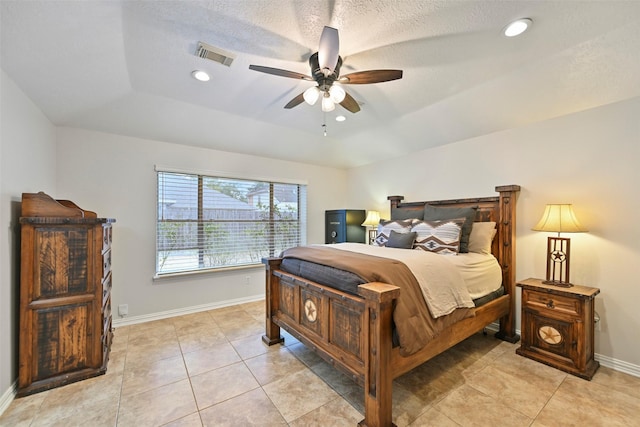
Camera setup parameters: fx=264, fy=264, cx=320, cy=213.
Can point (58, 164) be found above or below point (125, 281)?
above

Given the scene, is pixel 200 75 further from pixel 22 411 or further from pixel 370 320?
pixel 22 411

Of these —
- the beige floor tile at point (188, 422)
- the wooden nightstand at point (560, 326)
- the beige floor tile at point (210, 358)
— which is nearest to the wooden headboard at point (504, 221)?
the wooden nightstand at point (560, 326)

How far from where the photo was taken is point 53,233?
2105 millimetres

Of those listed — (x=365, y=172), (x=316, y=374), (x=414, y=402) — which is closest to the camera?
(x=414, y=402)

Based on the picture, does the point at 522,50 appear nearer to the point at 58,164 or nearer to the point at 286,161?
the point at 286,161

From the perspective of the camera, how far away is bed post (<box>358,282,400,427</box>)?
161 cm

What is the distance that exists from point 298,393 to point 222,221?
9.10ft

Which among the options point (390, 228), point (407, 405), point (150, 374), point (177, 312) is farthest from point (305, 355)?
point (177, 312)

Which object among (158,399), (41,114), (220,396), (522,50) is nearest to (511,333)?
(522,50)

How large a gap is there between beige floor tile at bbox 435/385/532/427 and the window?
3226mm

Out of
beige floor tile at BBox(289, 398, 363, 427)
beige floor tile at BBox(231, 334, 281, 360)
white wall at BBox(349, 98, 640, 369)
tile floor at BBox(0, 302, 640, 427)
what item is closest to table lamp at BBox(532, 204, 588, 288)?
white wall at BBox(349, 98, 640, 369)

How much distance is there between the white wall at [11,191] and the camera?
1.88 m

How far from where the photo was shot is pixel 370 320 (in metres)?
1.68

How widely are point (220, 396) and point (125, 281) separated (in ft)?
7.32
